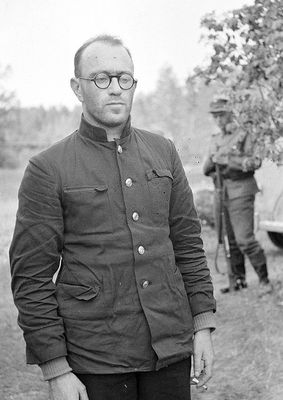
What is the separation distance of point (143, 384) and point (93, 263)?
464mm

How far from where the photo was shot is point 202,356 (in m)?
2.54

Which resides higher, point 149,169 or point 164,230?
point 149,169

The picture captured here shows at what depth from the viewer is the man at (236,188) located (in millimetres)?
6930

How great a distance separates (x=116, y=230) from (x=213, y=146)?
5.00m

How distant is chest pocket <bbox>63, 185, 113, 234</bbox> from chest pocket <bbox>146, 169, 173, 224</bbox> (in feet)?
0.60

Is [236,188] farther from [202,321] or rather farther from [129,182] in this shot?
[129,182]

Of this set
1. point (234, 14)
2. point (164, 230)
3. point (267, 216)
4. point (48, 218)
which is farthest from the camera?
point (267, 216)

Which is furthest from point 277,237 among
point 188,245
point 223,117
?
point 188,245

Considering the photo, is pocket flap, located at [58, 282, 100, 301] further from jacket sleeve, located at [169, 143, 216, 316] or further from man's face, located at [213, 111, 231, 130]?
man's face, located at [213, 111, 231, 130]

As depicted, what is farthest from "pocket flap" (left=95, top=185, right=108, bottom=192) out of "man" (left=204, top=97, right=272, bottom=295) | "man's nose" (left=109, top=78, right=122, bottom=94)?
"man" (left=204, top=97, right=272, bottom=295)

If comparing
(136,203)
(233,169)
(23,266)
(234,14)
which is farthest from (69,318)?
(233,169)

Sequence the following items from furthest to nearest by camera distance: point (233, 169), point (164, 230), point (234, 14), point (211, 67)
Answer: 1. point (233, 169)
2. point (211, 67)
3. point (234, 14)
4. point (164, 230)

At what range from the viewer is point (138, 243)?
237cm

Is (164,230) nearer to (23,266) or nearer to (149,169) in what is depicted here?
(149,169)
